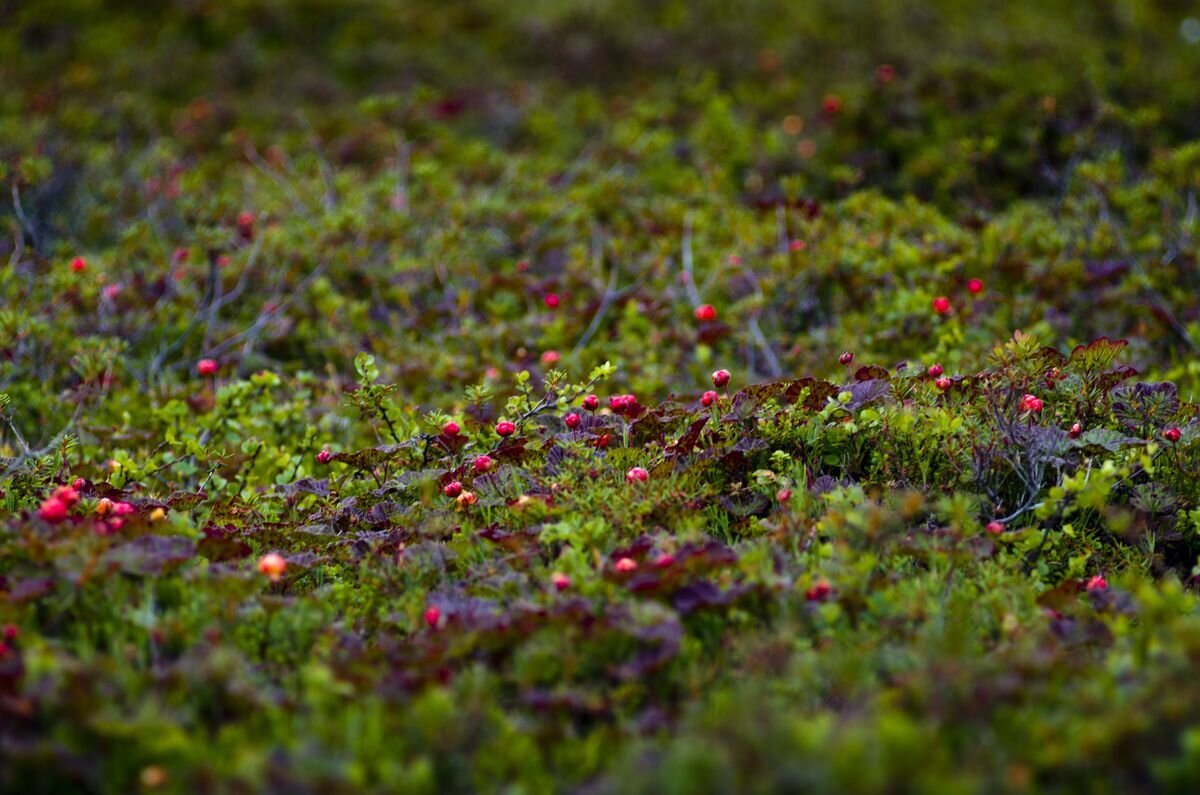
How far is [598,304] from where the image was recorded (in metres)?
5.79

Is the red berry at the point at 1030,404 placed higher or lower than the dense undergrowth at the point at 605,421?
higher

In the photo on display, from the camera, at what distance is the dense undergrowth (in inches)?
94.7

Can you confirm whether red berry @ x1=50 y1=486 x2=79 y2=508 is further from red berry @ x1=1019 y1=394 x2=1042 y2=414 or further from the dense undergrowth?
red berry @ x1=1019 y1=394 x2=1042 y2=414

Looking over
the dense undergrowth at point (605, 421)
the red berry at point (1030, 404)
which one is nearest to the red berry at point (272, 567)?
the dense undergrowth at point (605, 421)

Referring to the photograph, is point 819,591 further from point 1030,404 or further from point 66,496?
point 66,496

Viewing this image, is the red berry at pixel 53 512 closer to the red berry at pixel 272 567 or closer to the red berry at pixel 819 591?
the red berry at pixel 272 567

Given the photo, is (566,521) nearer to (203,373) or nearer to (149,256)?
(203,373)

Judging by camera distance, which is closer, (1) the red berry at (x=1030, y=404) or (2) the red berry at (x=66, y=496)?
(2) the red berry at (x=66, y=496)

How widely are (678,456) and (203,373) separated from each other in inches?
106

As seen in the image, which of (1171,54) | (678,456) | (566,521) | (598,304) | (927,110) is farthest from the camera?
(1171,54)

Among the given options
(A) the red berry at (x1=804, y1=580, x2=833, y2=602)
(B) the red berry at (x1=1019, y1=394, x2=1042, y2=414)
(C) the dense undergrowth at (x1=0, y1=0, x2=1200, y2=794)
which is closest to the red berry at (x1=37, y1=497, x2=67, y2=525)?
(C) the dense undergrowth at (x1=0, y1=0, x2=1200, y2=794)

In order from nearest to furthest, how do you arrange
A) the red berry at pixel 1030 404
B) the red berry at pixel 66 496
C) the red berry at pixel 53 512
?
the red berry at pixel 53 512
the red berry at pixel 66 496
the red berry at pixel 1030 404

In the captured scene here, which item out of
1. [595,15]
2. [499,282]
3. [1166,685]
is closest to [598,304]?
[499,282]

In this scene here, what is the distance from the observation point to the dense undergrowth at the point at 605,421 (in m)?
2.41
